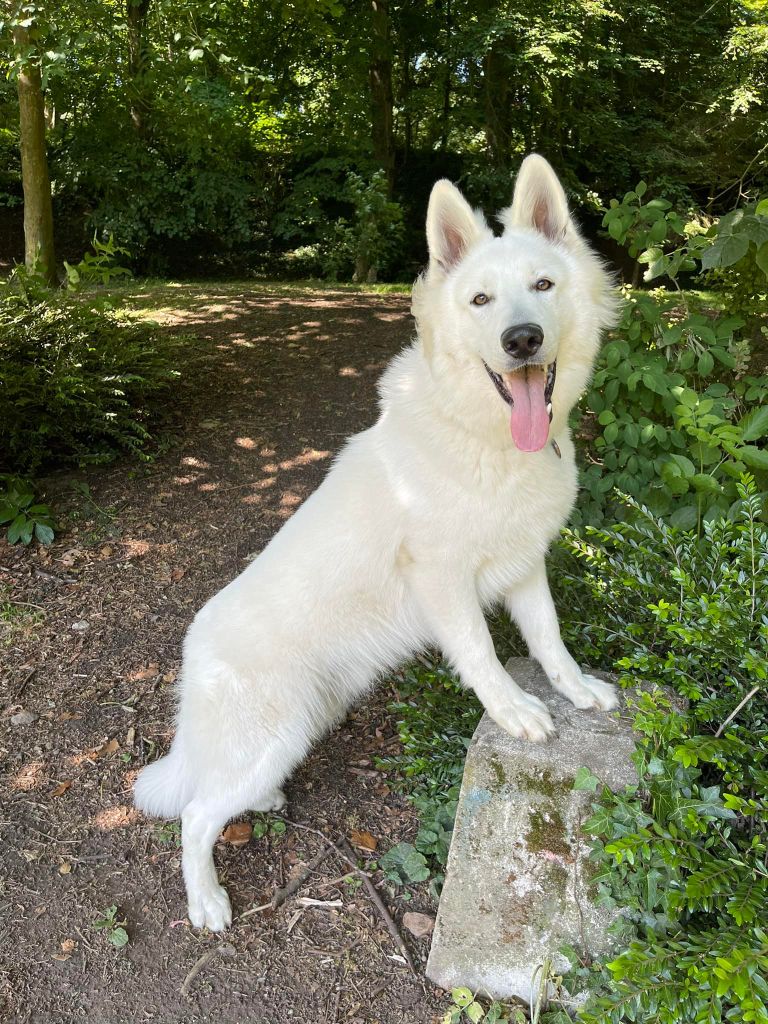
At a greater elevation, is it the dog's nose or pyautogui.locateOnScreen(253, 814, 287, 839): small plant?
the dog's nose

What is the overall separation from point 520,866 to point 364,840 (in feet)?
2.53

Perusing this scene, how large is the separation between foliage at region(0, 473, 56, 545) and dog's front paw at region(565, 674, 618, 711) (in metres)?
3.17

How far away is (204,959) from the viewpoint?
2.33 m

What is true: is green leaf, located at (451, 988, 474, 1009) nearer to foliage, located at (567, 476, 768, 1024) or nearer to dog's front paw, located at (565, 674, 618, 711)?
foliage, located at (567, 476, 768, 1024)

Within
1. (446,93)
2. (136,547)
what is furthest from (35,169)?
(446,93)

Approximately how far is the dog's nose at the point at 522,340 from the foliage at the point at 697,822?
2.56 feet

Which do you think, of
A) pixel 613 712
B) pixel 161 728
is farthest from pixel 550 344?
pixel 161 728

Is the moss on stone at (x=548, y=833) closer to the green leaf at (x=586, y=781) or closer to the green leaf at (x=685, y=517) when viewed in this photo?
the green leaf at (x=586, y=781)

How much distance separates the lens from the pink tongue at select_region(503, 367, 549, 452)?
7.18 ft

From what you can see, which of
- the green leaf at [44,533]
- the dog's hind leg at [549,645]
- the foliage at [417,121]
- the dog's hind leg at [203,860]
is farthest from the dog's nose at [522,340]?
the foliage at [417,121]

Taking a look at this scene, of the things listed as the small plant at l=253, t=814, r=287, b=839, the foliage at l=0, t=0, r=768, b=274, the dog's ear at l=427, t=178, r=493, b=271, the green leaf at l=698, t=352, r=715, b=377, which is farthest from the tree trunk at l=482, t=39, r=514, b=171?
the small plant at l=253, t=814, r=287, b=839

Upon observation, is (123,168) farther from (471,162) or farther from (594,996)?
(594,996)

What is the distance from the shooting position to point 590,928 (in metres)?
2.05

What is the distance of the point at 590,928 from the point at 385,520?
1.30 metres
